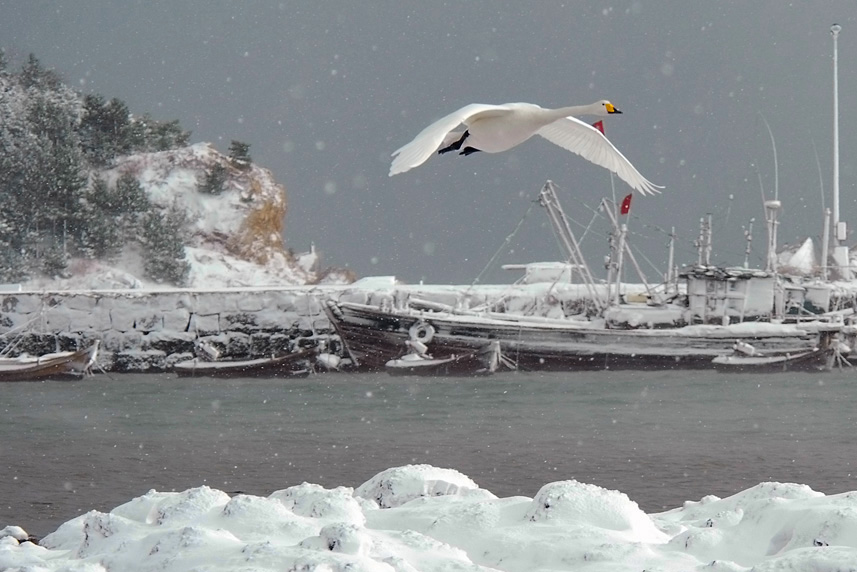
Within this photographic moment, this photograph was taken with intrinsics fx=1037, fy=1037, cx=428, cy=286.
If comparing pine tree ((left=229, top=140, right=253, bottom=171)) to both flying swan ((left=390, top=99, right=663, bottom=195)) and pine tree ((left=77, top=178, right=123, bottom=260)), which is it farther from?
flying swan ((left=390, top=99, right=663, bottom=195))

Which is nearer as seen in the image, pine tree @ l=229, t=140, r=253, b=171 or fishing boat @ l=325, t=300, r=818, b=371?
fishing boat @ l=325, t=300, r=818, b=371

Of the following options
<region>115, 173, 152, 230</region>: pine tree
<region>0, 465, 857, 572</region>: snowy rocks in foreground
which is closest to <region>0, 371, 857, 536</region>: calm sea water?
<region>0, 465, 857, 572</region>: snowy rocks in foreground

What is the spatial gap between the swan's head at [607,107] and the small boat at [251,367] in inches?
401

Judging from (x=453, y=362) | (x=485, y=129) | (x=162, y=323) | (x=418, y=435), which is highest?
(x=485, y=129)

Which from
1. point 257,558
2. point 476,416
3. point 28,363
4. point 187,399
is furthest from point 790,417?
point 28,363

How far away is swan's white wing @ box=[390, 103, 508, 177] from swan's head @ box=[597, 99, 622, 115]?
0.53 meters

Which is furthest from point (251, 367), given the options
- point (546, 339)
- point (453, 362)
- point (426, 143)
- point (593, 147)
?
point (426, 143)

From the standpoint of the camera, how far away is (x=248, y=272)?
18.1m

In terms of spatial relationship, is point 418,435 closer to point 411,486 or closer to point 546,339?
point 411,486

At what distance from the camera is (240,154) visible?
1906 cm

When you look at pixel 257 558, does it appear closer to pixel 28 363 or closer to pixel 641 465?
pixel 641 465

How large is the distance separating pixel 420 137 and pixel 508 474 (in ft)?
12.2

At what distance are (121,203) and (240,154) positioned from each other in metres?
2.93

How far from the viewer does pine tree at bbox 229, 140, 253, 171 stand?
62.3 ft
